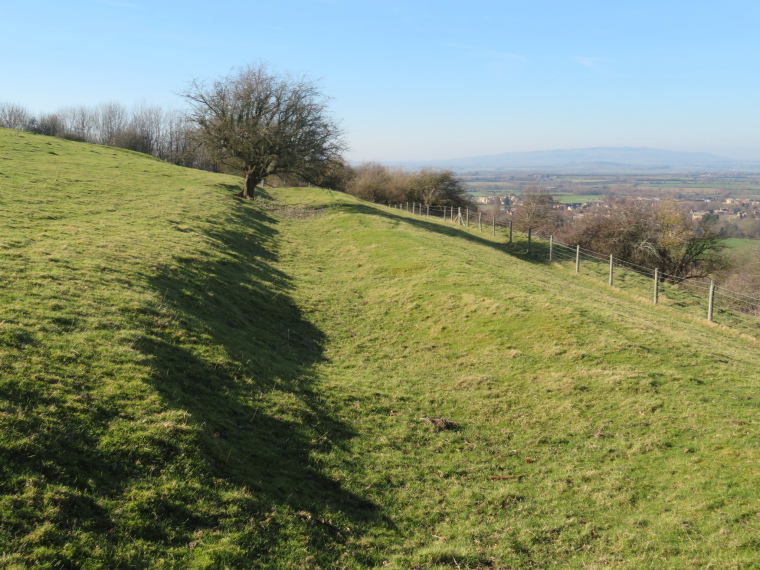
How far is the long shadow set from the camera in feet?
22.3

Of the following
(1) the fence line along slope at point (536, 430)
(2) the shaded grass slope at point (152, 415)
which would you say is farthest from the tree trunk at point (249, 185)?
(1) the fence line along slope at point (536, 430)

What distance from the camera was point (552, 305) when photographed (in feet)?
55.3

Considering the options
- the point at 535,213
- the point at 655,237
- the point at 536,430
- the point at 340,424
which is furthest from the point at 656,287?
the point at 535,213

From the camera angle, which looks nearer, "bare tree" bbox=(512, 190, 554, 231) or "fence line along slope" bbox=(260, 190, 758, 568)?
"fence line along slope" bbox=(260, 190, 758, 568)

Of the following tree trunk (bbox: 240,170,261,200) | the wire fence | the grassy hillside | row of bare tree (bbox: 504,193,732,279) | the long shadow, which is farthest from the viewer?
row of bare tree (bbox: 504,193,732,279)

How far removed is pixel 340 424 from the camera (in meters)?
10.4

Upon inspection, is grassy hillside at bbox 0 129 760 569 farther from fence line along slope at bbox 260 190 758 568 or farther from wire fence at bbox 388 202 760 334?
wire fence at bbox 388 202 760 334

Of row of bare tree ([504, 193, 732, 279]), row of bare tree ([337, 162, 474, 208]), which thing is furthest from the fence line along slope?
row of bare tree ([337, 162, 474, 208])

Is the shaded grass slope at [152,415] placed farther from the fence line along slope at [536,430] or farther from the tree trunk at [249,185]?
the tree trunk at [249,185]

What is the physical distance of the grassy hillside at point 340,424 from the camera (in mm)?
6223

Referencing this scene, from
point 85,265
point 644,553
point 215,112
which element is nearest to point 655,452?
point 644,553

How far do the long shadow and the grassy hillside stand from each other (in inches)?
2.2

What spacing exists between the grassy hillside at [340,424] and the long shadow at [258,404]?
2.2 inches

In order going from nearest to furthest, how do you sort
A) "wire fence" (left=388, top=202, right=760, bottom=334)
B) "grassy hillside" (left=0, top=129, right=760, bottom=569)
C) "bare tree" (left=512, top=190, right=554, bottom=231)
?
1. "grassy hillside" (left=0, top=129, right=760, bottom=569)
2. "wire fence" (left=388, top=202, right=760, bottom=334)
3. "bare tree" (left=512, top=190, right=554, bottom=231)
